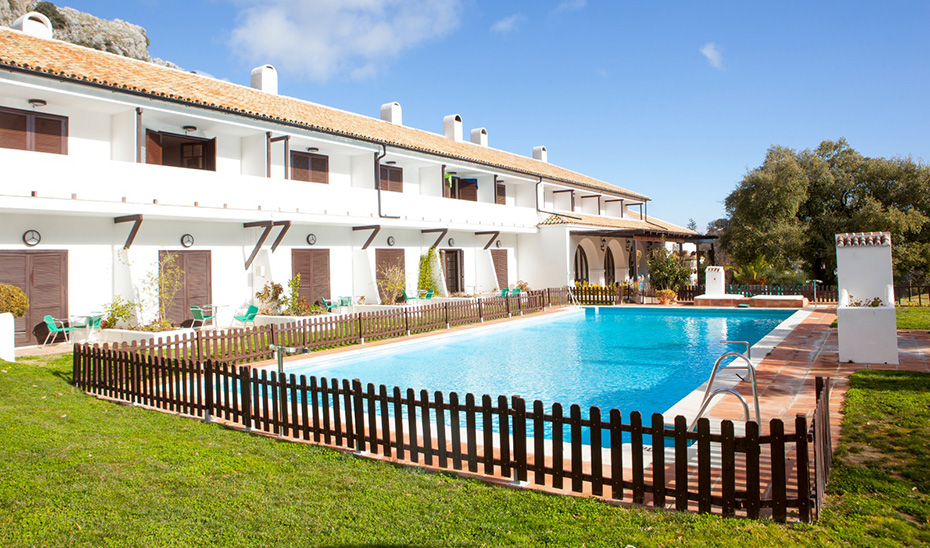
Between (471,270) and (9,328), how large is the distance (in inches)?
698

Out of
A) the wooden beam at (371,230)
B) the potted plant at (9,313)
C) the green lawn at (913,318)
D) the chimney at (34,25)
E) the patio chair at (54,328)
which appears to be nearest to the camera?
the potted plant at (9,313)

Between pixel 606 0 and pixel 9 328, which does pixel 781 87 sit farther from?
pixel 9 328

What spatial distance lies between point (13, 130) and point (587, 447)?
13.9 m

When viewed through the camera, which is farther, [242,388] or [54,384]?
[54,384]

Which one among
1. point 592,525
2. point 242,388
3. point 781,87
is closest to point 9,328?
point 242,388

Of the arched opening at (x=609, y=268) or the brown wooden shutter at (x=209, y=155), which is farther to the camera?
the arched opening at (x=609, y=268)

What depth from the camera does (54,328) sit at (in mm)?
12672

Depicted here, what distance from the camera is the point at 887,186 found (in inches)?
1123

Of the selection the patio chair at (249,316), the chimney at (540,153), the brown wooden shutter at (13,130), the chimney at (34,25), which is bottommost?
the patio chair at (249,316)

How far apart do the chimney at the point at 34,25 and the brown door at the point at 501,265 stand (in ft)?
58.1

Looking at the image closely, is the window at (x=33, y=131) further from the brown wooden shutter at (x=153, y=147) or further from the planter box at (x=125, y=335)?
the planter box at (x=125, y=335)

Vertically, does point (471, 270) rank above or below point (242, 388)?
above

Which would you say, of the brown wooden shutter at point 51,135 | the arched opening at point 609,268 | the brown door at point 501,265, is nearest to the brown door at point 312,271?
the brown wooden shutter at point 51,135

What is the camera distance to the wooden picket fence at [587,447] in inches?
168
